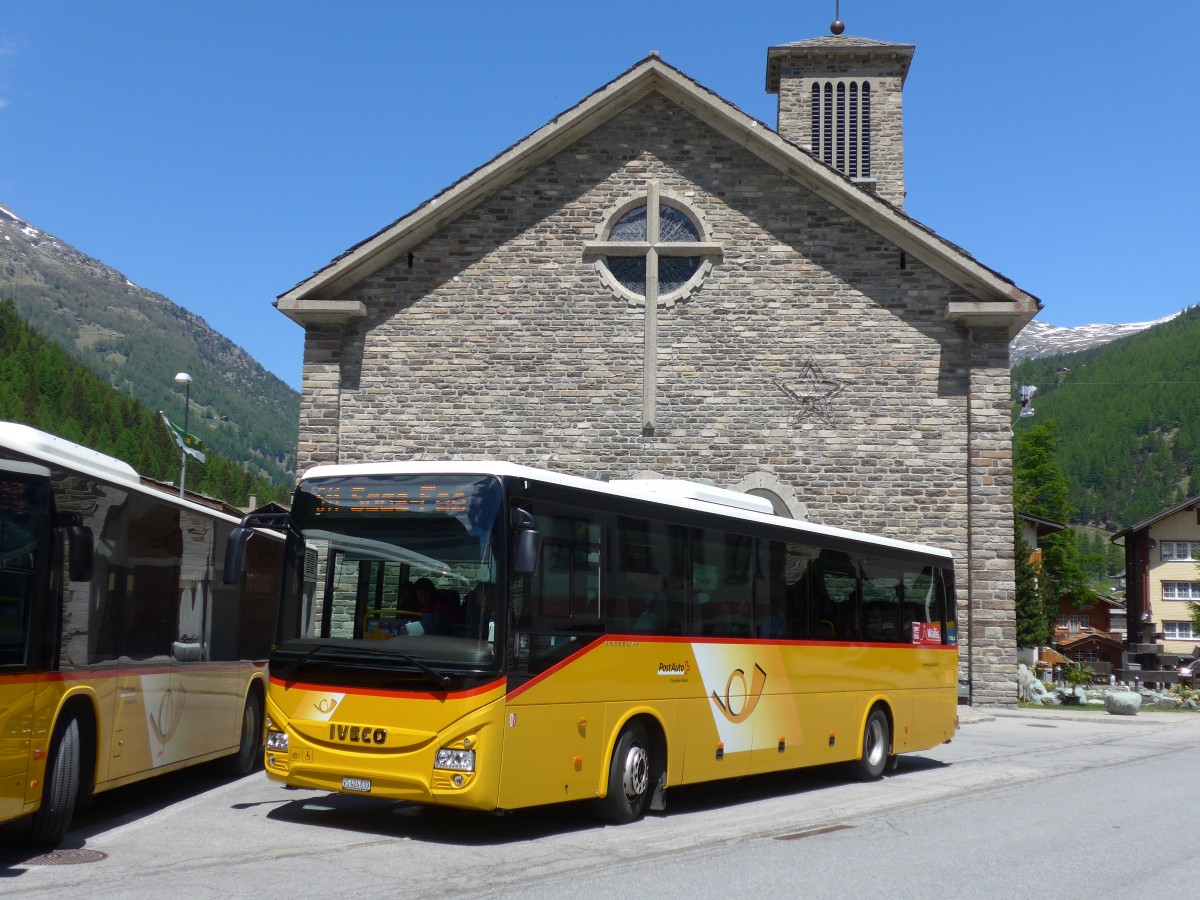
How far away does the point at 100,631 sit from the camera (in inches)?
349

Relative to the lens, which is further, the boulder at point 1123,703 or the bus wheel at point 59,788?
the boulder at point 1123,703

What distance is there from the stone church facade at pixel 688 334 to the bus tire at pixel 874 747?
26.9 ft

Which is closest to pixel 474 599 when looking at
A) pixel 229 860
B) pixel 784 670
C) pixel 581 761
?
pixel 581 761

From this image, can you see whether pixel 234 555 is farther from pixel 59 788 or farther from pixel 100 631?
pixel 59 788

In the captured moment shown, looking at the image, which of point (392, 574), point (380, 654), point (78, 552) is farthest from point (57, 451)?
point (380, 654)

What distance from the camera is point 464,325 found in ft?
74.4

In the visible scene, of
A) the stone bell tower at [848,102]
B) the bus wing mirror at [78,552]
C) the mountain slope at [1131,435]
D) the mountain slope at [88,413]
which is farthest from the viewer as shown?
the mountain slope at [1131,435]

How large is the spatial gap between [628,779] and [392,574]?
2589 mm

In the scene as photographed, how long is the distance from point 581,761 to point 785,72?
2833 cm

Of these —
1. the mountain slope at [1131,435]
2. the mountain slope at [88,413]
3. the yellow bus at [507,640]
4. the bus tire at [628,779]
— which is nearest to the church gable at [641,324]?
the yellow bus at [507,640]

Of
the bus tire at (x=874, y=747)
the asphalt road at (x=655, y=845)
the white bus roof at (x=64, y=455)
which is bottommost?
the asphalt road at (x=655, y=845)

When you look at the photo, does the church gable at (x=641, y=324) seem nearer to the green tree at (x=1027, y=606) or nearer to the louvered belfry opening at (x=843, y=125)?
the louvered belfry opening at (x=843, y=125)

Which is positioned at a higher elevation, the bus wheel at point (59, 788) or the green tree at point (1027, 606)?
the green tree at point (1027, 606)

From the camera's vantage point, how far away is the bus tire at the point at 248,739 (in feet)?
42.2
